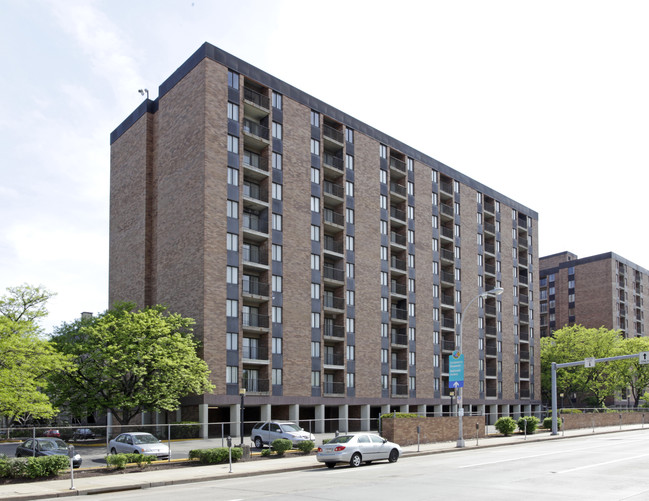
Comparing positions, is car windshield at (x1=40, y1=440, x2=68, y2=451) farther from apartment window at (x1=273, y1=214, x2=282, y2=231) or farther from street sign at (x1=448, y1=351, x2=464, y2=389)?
apartment window at (x1=273, y1=214, x2=282, y2=231)

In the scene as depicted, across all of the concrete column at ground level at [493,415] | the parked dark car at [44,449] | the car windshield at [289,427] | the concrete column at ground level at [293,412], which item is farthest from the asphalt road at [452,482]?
the concrete column at ground level at [493,415]

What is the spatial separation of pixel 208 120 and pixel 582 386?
217ft

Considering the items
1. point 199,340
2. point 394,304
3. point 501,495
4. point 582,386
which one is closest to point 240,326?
point 199,340

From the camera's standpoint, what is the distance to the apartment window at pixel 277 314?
5234 centimetres

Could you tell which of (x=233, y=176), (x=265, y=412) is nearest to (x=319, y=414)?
(x=265, y=412)

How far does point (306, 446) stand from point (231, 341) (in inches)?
687

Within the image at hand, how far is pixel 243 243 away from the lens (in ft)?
173

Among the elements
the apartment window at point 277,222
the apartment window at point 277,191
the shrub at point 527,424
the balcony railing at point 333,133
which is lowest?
the shrub at point 527,424

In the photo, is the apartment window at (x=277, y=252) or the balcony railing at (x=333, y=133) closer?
the apartment window at (x=277, y=252)

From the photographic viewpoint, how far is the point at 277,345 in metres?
52.2

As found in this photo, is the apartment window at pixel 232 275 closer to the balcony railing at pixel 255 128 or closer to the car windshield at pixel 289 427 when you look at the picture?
the balcony railing at pixel 255 128

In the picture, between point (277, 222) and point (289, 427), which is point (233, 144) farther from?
point (289, 427)

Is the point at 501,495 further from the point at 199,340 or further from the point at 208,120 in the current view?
the point at 208,120

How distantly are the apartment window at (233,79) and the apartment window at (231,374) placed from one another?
74.9ft
